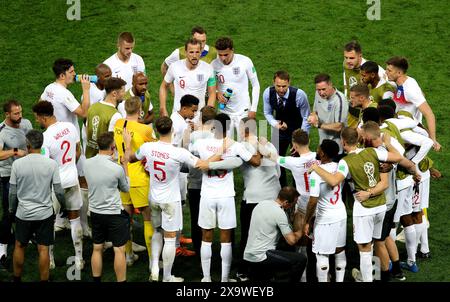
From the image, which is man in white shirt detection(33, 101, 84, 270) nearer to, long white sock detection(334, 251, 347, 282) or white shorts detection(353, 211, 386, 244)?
long white sock detection(334, 251, 347, 282)

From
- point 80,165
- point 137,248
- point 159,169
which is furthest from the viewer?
point 80,165

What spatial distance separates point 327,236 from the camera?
9695 mm

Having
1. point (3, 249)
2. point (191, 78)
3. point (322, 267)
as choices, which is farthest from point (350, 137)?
point (3, 249)

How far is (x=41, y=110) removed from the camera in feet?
33.5

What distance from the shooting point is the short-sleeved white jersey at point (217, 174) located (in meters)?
10.0

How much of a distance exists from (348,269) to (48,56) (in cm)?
733

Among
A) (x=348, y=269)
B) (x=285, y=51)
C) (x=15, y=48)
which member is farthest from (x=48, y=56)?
(x=348, y=269)

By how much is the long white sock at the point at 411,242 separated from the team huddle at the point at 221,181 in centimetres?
1

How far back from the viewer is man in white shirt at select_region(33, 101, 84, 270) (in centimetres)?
1023

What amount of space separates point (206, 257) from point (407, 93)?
314 centimetres

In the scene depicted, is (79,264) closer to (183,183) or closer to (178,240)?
(178,240)

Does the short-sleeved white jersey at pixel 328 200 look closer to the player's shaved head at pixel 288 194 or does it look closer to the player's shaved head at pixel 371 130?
the player's shaved head at pixel 288 194

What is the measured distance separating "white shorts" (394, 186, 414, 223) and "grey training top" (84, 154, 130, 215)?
9.73 feet
